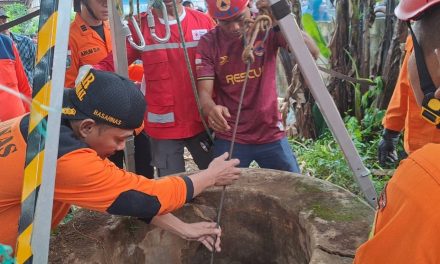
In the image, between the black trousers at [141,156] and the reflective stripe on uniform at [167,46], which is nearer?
the reflective stripe on uniform at [167,46]

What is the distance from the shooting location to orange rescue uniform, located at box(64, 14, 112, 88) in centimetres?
296

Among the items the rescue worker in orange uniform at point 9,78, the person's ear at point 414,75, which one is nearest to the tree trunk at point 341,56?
the rescue worker in orange uniform at point 9,78

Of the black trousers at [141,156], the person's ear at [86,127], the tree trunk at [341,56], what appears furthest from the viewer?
the tree trunk at [341,56]

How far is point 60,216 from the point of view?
1778mm

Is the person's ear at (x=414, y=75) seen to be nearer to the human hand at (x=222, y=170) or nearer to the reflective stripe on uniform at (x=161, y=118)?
the human hand at (x=222, y=170)

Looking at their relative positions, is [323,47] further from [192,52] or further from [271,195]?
[271,195]

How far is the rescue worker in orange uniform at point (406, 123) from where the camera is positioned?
2.11 meters

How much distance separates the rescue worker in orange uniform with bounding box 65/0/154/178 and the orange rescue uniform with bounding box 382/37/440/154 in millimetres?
1670

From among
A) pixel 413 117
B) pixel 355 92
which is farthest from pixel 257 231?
pixel 355 92

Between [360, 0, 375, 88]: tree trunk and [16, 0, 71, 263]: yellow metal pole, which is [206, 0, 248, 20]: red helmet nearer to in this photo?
[16, 0, 71, 263]: yellow metal pole

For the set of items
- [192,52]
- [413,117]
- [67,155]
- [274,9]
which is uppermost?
[274,9]

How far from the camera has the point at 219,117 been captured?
91.4 inches

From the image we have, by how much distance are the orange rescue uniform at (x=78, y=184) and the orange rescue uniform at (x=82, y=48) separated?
4.72 feet

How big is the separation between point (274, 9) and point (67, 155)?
876mm
